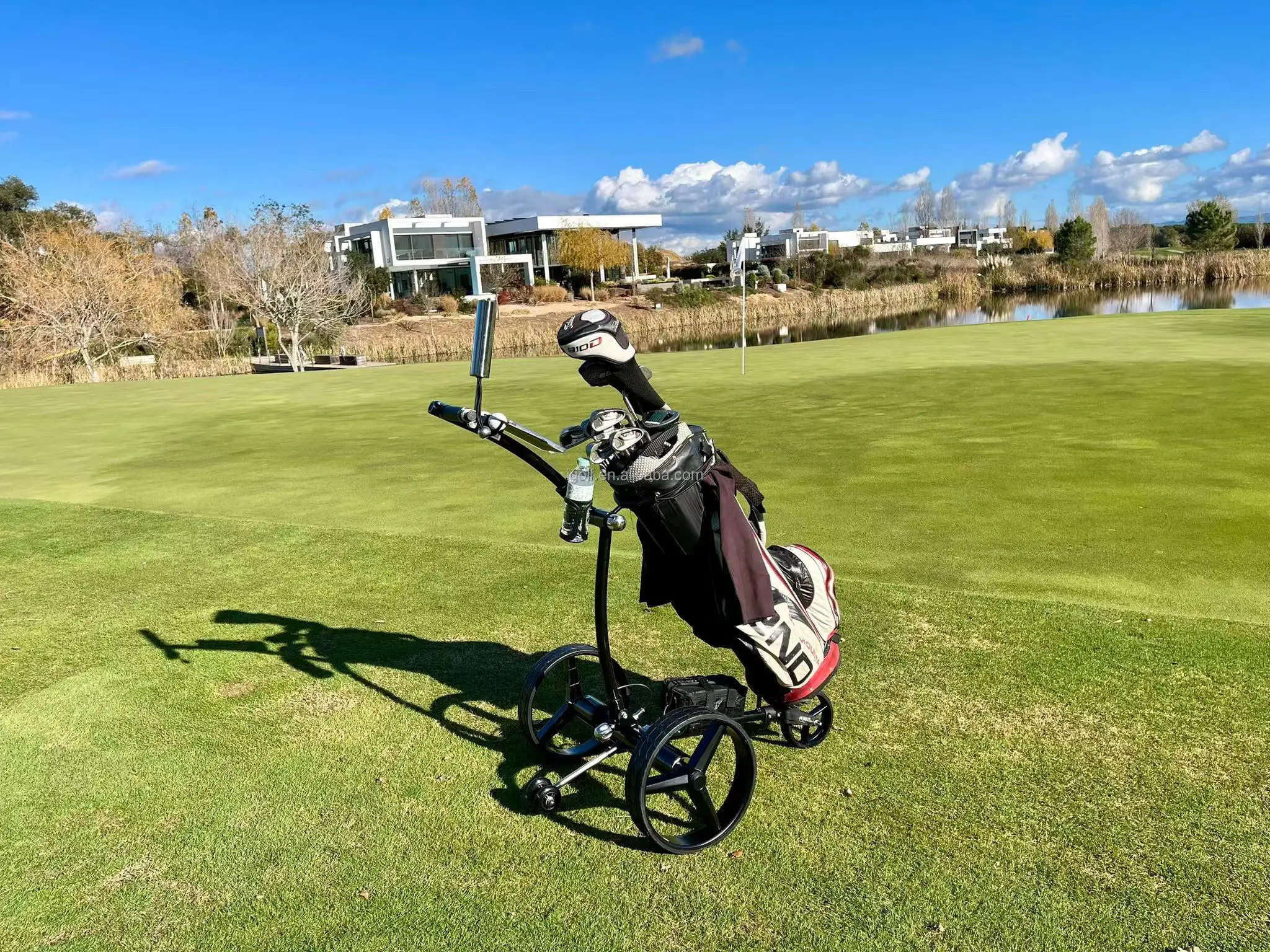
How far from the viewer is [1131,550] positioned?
5441mm

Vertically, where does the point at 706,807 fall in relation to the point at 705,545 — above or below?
below

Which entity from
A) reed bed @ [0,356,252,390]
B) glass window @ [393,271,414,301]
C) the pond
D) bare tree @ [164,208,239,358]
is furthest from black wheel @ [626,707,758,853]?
glass window @ [393,271,414,301]

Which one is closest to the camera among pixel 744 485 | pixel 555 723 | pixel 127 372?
pixel 744 485

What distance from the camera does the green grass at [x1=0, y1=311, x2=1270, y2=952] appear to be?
2617mm

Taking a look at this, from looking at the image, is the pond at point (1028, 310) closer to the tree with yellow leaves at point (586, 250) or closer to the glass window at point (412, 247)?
the tree with yellow leaves at point (586, 250)

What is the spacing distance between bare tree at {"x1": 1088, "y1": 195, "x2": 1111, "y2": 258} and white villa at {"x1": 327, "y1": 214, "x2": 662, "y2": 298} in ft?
155

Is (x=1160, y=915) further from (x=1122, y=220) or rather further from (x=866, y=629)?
(x=1122, y=220)

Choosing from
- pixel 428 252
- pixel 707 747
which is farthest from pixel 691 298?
pixel 707 747

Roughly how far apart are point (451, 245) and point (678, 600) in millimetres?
72406

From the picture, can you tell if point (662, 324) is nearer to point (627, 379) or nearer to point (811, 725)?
point (811, 725)

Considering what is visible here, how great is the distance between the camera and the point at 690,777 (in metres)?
2.90

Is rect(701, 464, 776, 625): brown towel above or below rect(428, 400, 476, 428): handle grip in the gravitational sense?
below

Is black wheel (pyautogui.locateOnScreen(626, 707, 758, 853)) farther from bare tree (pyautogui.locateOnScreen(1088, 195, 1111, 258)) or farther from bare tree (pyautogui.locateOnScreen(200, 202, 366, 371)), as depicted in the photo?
bare tree (pyautogui.locateOnScreen(1088, 195, 1111, 258))

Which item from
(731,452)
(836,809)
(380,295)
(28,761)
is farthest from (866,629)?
(380,295)
